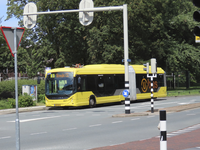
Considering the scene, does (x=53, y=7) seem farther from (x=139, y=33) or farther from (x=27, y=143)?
(x=27, y=143)

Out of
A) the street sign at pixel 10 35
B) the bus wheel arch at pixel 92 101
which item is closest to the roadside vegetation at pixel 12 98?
the bus wheel arch at pixel 92 101

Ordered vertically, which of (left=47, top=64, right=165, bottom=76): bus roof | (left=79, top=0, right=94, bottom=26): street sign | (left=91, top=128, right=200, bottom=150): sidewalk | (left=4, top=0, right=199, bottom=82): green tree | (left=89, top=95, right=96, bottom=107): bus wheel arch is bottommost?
(left=91, top=128, right=200, bottom=150): sidewalk

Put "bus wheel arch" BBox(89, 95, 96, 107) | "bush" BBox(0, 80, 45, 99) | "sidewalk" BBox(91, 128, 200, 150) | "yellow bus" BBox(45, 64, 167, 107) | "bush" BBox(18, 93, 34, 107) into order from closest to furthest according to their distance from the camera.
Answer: "sidewalk" BBox(91, 128, 200, 150) < "yellow bus" BBox(45, 64, 167, 107) < "bus wheel arch" BBox(89, 95, 96, 107) < "bush" BBox(18, 93, 34, 107) < "bush" BBox(0, 80, 45, 99)

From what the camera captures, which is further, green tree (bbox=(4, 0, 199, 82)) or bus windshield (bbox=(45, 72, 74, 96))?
green tree (bbox=(4, 0, 199, 82))

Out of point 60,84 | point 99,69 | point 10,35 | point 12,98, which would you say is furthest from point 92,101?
point 10,35

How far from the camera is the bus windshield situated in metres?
23.9

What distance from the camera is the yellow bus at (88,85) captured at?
2392 centimetres

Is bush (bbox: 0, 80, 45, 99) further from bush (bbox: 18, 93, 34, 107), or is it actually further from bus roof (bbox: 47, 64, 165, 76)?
bus roof (bbox: 47, 64, 165, 76)

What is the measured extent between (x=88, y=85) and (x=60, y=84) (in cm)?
210

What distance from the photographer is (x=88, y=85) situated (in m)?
25.2

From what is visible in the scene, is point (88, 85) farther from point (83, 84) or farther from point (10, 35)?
point (10, 35)

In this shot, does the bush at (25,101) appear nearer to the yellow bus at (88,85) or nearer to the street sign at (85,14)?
the yellow bus at (88,85)

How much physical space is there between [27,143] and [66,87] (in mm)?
13967

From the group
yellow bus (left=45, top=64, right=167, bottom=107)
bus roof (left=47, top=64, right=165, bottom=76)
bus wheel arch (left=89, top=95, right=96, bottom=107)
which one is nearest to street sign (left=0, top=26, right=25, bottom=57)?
yellow bus (left=45, top=64, right=167, bottom=107)
